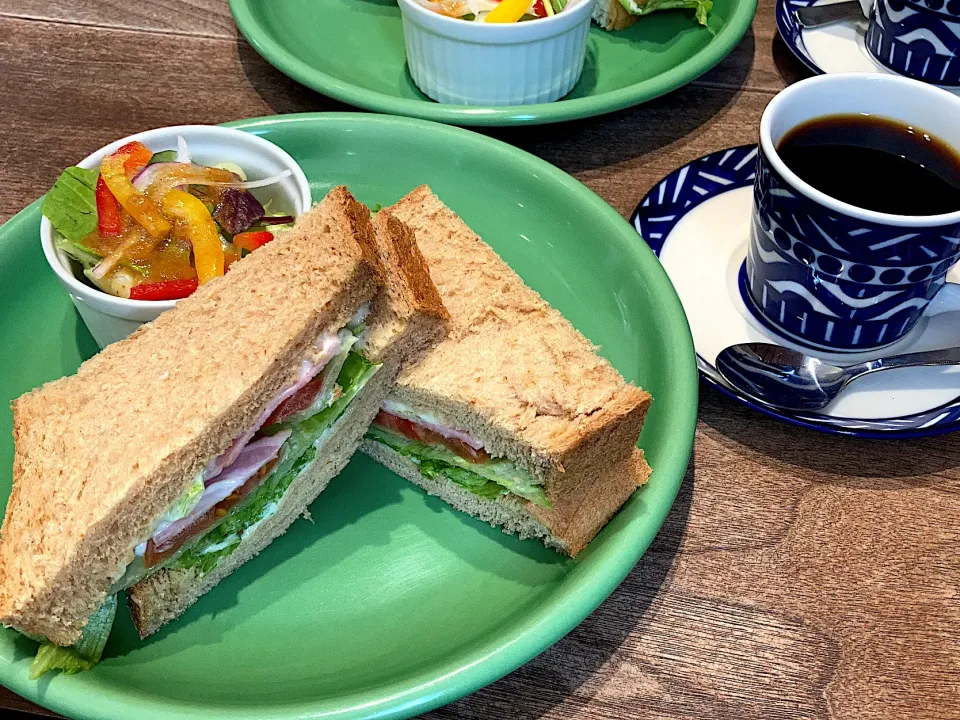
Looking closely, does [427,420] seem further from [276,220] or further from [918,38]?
[918,38]

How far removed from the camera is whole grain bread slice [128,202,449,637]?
4.85 ft

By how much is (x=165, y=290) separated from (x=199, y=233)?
14 centimetres

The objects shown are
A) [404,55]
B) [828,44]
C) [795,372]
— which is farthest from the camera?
[404,55]

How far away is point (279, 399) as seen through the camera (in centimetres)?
145

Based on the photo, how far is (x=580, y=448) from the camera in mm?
1366

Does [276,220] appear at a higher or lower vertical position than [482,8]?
lower

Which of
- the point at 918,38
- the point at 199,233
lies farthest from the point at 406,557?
the point at 918,38

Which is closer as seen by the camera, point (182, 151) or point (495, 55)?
point (182, 151)

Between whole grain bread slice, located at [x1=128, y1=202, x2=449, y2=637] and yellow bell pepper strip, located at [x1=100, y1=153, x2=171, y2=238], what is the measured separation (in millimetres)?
435

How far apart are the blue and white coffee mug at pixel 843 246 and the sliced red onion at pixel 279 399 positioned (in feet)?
2.82

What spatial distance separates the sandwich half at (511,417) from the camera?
1.38 metres

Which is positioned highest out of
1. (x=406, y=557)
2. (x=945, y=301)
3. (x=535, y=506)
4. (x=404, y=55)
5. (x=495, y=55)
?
(x=495, y=55)

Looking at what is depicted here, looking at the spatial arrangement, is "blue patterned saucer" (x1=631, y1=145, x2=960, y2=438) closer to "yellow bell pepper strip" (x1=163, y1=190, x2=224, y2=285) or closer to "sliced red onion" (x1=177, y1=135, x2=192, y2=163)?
"yellow bell pepper strip" (x1=163, y1=190, x2=224, y2=285)

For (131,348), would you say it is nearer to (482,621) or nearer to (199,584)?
(199,584)
